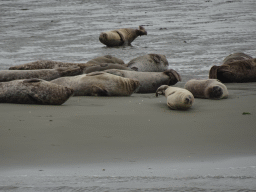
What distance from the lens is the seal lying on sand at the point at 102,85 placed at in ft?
23.7

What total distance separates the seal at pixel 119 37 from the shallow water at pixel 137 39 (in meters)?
0.24

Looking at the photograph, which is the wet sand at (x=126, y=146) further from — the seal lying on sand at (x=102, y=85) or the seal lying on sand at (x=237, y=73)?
the seal lying on sand at (x=237, y=73)

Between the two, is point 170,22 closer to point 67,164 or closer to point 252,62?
point 252,62

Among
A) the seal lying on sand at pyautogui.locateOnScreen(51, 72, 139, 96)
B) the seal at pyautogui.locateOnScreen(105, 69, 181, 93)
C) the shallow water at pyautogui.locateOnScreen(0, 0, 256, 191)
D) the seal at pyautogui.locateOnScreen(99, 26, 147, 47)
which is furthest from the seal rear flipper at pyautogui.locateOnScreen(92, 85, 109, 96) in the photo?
the seal at pyautogui.locateOnScreen(99, 26, 147, 47)

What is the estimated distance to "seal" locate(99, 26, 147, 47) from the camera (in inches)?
594

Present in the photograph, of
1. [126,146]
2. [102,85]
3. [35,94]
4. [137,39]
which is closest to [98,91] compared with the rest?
[102,85]

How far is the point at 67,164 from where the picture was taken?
11.7ft

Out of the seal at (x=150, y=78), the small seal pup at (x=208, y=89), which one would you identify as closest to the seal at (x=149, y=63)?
the seal at (x=150, y=78)

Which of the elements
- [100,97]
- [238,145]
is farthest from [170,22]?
[238,145]

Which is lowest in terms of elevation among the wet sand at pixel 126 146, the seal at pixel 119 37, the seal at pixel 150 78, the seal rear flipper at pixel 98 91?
the wet sand at pixel 126 146

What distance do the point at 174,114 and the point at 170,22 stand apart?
15.2 meters

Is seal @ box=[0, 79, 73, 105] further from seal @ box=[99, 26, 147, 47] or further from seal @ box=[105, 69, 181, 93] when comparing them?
seal @ box=[99, 26, 147, 47]

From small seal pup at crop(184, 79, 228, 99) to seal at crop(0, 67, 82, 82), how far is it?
2.29m

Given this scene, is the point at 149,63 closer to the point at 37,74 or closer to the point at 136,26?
the point at 37,74
